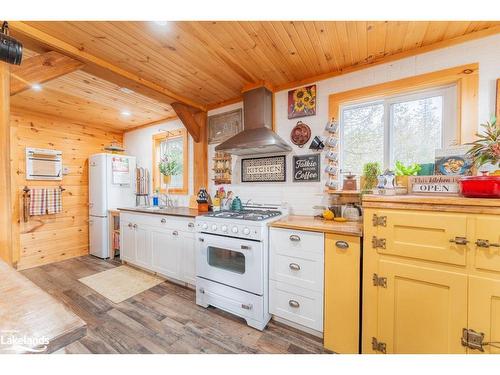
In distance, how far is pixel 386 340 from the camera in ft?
4.32

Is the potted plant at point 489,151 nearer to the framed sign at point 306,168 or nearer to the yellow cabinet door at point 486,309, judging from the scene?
the yellow cabinet door at point 486,309

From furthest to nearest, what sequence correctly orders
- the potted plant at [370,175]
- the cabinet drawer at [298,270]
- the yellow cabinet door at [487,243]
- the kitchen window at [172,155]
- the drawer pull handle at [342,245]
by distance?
the kitchen window at [172,155] < the potted plant at [370,175] < the cabinet drawer at [298,270] < the drawer pull handle at [342,245] < the yellow cabinet door at [487,243]

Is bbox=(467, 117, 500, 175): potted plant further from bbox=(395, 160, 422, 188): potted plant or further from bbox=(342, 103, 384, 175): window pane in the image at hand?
bbox=(342, 103, 384, 175): window pane

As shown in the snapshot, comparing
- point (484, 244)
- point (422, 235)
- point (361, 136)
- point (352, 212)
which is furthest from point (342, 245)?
point (361, 136)

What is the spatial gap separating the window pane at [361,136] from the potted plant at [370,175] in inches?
5.7

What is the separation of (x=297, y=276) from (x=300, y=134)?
152cm

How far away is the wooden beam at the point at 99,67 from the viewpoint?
4.89ft

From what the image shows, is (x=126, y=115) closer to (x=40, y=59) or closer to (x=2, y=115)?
(x=40, y=59)

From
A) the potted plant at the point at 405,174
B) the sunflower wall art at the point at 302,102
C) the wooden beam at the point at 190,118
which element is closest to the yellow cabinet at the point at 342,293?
the potted plant at the point at 405,174

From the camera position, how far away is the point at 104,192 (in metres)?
3.45

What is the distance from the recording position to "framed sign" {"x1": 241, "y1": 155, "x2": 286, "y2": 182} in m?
2.48
